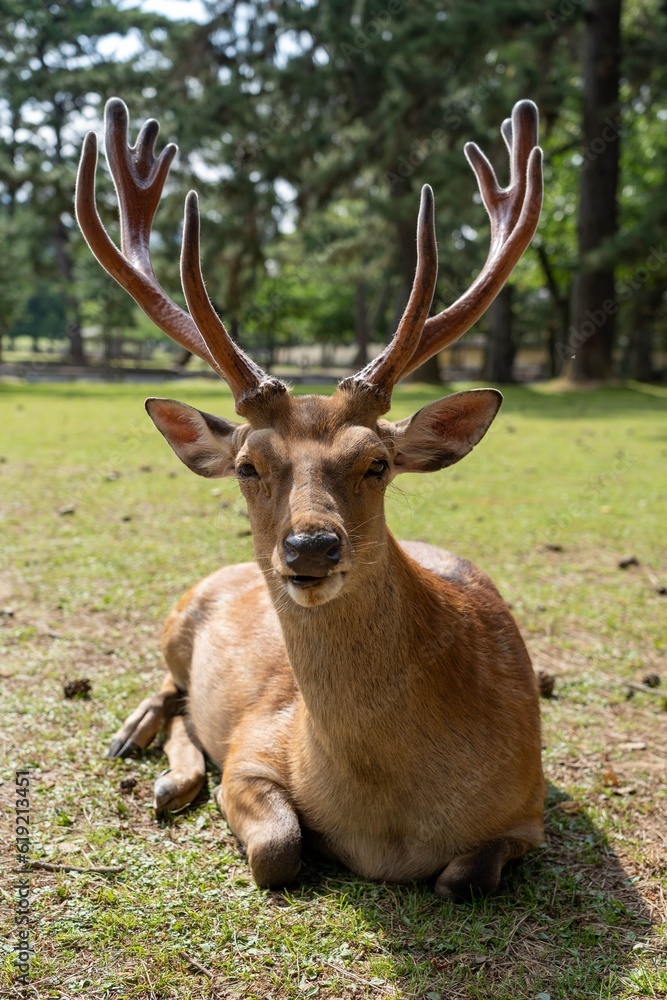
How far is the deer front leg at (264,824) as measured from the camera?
2.91 meters

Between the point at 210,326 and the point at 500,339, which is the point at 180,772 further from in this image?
the point at 500,339

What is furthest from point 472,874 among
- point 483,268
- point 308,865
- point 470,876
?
point 483,268

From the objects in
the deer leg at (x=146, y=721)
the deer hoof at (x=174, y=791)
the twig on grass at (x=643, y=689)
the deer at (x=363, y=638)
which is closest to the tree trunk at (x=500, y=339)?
the twig on grass at (x=643, y=689)

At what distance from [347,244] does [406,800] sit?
25.2m

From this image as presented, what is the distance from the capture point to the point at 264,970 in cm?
255

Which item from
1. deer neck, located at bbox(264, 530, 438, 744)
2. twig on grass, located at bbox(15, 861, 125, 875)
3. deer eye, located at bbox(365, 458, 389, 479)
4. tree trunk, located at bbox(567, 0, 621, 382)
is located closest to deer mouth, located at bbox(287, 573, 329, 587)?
deer neck, located at bbox(264, 530, 438, 744)

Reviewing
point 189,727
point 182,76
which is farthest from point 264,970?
point 182,76

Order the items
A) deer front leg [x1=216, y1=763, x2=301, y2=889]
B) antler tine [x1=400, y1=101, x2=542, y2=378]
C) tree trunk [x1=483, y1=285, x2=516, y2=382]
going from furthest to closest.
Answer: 1. tree trunk [x1=483, y1=285, x2=516, y2=382]
2. antler tine [x1=400, y1=101, x2=542, y2=378]
3. deer front leg [x1=216, y1=763, x2=301, y2=889]

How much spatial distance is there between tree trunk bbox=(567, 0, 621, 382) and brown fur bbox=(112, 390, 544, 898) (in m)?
19.4

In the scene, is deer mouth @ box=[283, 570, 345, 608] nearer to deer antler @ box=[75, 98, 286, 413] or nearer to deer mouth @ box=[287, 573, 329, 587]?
deer mouth @ box=[287, 573, 329, 587]

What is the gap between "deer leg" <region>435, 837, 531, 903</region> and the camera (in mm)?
2803

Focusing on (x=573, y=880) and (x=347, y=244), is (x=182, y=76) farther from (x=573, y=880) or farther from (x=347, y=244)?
(x=573, y=880)

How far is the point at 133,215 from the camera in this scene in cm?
380

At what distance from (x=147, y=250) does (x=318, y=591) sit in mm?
1981
